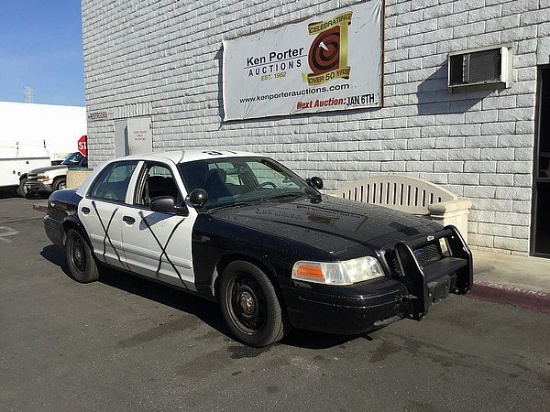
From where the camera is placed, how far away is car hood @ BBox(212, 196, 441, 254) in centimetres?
377

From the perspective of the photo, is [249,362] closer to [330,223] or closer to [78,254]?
[330,223]

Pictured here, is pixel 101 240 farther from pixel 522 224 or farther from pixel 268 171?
pixel 522 224

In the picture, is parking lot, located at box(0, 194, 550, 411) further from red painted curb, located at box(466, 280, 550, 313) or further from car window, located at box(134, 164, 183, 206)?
car window, located at box(134, 164, 183, 206)

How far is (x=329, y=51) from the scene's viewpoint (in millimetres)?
8281

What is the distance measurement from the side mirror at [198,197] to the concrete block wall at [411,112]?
3.99 metres

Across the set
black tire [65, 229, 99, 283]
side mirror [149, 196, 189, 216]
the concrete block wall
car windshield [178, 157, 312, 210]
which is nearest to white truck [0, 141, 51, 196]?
the concrete block wall

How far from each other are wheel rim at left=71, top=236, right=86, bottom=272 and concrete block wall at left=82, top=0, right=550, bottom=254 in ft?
13.8

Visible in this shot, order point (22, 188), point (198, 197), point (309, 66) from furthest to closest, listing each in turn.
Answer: point (22, 188)
point (309, 66)
point (198, 197)

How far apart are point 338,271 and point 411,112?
14.7ft

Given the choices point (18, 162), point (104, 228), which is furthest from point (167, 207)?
point (18, 162)

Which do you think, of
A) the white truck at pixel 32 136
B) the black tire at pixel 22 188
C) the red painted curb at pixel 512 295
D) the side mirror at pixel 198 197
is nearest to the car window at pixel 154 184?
the side mirror at pixel 198 197

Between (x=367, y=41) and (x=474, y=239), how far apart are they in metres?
3.35

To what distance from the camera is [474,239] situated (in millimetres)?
6828

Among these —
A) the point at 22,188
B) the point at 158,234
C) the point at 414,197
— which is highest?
the point at 414,197
